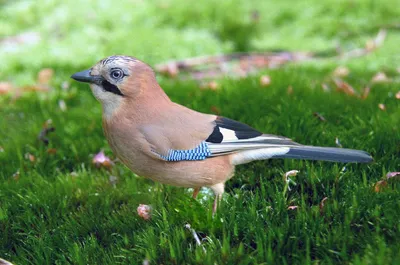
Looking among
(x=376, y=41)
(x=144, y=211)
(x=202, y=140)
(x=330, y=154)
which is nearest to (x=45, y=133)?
(x=144, y=211)

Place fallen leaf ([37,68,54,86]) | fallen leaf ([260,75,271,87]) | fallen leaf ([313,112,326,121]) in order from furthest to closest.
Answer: fallen leaf ([37,68,54,86])
fallen leaf ([260,75,271,87])
fallen leaf ([313,112,326,121])

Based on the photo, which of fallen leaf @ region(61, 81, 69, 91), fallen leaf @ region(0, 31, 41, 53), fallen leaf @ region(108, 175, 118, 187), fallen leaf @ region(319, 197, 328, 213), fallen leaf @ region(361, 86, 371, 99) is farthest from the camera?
fallen leaf @ region(0, 31, 41, 53)

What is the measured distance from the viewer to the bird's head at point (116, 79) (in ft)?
12.2

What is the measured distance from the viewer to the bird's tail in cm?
359

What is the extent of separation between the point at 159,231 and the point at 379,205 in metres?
1.36

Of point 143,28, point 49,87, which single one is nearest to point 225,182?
point 49,87

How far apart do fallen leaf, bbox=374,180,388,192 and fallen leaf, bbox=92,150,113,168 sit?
7.36 feet

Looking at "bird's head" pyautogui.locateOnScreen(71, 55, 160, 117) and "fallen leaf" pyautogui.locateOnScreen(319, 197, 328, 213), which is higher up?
"bird's head" pyautogui.locateOnScreen(71, 55, 160, 117)

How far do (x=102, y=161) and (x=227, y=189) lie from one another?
120 centimetres

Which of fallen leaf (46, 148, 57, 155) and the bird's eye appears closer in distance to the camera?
the bird's eye

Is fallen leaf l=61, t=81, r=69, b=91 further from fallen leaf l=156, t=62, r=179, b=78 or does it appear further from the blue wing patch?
the blue wing patch

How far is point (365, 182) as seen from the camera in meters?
3.65

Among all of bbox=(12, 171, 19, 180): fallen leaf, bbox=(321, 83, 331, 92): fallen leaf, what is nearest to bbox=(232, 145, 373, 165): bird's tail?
bbox=(12, 171, 19, 180): fallen leaf

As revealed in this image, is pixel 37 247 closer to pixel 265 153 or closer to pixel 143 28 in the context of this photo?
pixel 265 153
